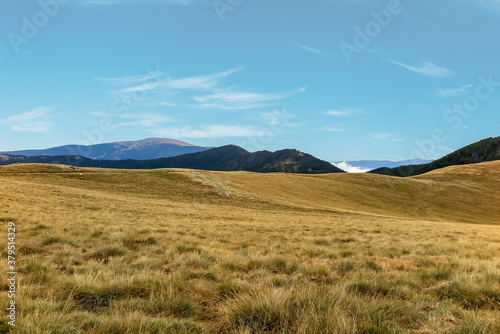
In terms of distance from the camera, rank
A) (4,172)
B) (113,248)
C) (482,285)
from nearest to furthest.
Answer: (482,285), (113,248), (4,172)

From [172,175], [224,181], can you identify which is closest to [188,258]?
[224,181]

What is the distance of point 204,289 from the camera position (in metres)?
5.84

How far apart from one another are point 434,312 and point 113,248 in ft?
30.5

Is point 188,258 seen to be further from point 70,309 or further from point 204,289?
point 70,309

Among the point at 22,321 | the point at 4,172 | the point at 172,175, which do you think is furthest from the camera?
the point at 172,175

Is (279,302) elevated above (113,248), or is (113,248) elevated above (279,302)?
(279,302)

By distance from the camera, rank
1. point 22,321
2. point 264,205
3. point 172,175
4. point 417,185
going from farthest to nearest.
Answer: point 417,185 → point 172,175 → point 264,205 → point 22,321

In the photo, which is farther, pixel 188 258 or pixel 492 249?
pixel 492 249

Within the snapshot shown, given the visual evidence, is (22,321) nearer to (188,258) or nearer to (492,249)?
(188,258)

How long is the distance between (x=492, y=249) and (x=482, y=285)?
9732 millimetres

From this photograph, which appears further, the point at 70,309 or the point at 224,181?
the point at 224,181

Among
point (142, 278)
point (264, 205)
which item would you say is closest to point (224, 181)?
point (264, 205)

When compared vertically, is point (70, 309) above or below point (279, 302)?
below

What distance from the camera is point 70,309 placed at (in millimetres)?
4711
